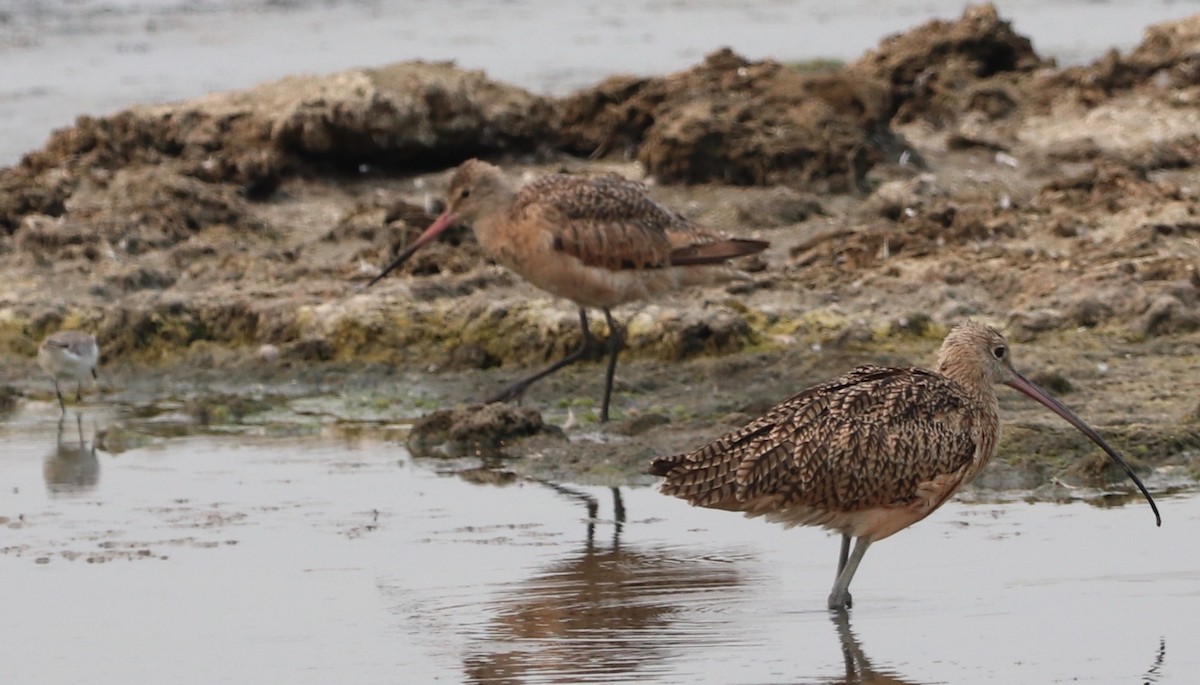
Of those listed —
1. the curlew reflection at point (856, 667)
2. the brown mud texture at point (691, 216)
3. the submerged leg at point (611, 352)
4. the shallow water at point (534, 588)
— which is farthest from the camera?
the brown mud texture at point (691, 216)

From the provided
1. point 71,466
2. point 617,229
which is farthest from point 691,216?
point 71,466

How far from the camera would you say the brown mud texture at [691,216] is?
9820 mm

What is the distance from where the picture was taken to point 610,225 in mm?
10000

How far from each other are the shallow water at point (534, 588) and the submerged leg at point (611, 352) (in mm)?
908

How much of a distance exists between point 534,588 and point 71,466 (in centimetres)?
311

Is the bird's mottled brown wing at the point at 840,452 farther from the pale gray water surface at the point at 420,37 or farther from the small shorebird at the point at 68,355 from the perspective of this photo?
the pale gray water surface at the point at 420,37

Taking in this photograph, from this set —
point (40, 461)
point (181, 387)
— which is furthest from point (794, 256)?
point (40, 461)

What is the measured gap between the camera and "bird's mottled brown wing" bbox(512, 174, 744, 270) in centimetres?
994

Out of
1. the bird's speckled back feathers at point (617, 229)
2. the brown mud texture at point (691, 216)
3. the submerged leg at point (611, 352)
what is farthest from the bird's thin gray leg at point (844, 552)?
the bird's speckled back feathers at point (617, 229)

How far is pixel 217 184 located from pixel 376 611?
6.85 m

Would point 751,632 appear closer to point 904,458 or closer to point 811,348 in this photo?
point 904,458

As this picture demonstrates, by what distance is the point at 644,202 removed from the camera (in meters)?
10.2

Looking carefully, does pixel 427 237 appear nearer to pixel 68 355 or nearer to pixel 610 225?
pixel 610 225

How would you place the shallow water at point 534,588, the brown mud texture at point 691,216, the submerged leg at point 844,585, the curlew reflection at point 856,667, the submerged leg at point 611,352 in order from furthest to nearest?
the brown mud texture at point 691,216 → the submerged leg at point 611,352 → the submerged leg at point 844,585 → the shallow water at point 534,588 → the curlew reflection at point 856,667
